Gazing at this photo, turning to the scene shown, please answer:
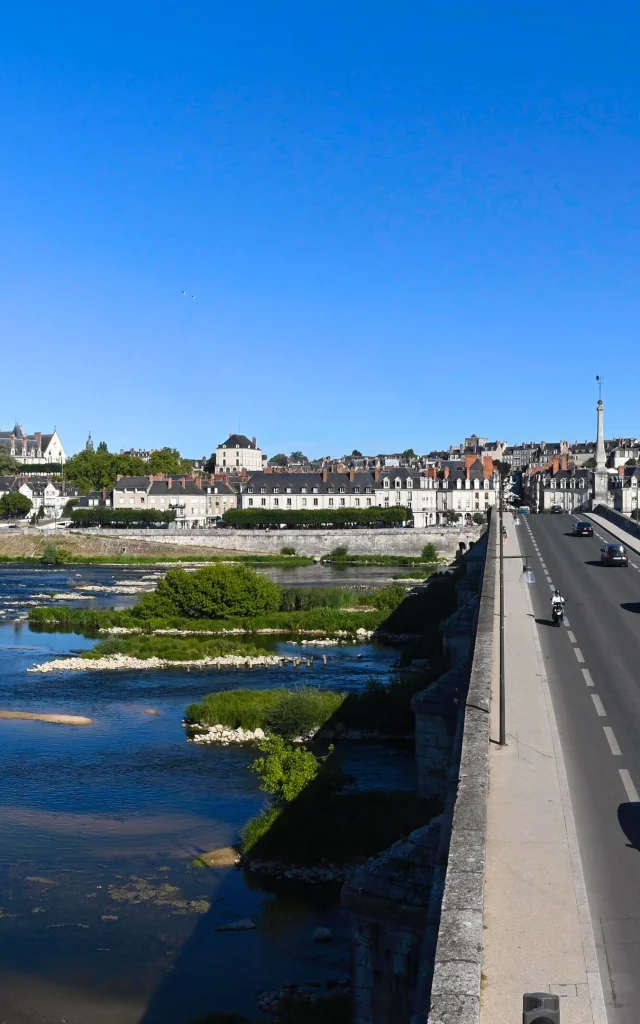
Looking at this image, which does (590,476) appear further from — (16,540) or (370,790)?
(370,790)

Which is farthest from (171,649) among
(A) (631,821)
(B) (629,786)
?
(A) (631,821)

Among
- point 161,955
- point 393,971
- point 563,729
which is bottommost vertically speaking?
point 161,955

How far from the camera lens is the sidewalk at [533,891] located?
7523mm

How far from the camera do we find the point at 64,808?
2528 centimetres

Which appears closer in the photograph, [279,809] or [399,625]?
[279,809]

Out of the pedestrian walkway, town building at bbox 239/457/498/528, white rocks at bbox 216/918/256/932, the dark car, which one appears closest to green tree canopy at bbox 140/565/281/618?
the pedestrian walkway

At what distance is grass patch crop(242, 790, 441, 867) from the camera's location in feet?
70.7

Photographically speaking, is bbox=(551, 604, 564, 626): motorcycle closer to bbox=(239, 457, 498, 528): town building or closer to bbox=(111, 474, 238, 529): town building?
bbox=(239, 457, 498, 528): town building

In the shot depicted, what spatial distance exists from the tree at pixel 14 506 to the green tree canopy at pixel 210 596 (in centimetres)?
8691

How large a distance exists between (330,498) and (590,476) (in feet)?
109

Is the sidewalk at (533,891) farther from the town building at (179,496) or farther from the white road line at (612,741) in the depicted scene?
the town building at (179,496)

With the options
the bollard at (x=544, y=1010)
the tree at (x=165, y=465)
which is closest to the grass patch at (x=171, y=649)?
the bollard at (x=544, y=1010)

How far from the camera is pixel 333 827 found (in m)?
22.3

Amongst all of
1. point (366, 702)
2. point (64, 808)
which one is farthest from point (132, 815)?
point (366, 702)
